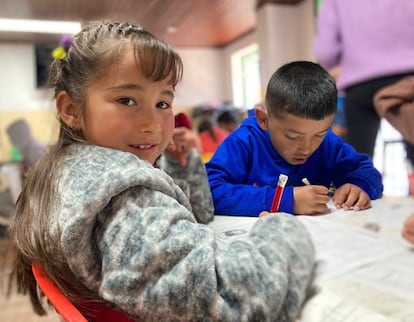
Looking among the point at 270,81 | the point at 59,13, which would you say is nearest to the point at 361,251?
the point at 270,81

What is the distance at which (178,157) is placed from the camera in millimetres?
447

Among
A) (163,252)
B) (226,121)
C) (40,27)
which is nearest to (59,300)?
(163,252)

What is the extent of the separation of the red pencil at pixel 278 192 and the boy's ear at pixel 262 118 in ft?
0.12

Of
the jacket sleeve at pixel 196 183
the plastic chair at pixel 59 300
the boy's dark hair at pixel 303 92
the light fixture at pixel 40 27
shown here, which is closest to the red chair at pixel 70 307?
the plastic chair at pixel 59 300

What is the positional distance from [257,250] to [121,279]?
106 mm

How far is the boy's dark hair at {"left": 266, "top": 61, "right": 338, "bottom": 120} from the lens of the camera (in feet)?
0.99

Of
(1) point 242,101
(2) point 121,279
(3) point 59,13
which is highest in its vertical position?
(3) point 59,13

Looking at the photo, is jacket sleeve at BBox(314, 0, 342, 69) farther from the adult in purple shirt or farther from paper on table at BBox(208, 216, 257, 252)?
paper on table at BBox(208, 216, 257, 252)

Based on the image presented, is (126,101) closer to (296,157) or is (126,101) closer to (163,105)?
(163,105)

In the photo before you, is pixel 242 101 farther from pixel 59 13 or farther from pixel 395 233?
pixel 59 13

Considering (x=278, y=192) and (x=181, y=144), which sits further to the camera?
(x=181, y=144)

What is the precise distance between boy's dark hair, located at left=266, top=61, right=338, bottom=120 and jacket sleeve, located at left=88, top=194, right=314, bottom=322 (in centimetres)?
7

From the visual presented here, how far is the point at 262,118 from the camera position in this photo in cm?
34

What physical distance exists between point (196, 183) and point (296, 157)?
11 centimetres
